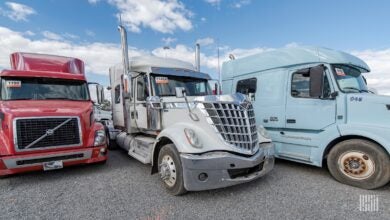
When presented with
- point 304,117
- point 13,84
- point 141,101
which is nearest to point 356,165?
point 304,117

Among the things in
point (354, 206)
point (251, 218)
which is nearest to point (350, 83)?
point (354, 206)

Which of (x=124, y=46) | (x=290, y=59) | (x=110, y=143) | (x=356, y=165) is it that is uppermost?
(x=124, y=46)

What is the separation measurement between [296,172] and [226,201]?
2174 mm

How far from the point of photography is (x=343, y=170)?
12.8 feet

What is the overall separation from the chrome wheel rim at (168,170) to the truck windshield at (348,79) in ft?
11.8

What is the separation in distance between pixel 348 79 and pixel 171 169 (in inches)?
160

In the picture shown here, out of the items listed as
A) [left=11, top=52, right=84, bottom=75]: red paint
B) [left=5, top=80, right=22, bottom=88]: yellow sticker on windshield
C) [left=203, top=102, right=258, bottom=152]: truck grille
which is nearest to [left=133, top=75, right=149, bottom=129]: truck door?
[left=203, top=102, right=258, bottom=152]: truck grille

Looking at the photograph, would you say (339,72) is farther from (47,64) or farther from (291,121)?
(47,64)

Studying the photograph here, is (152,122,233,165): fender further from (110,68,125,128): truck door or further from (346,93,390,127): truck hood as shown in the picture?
(110,68,125,128): truck door

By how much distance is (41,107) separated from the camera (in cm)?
436

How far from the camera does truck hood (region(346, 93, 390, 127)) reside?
355cm

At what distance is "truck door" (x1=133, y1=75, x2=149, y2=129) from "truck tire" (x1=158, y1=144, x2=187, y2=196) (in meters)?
1.44

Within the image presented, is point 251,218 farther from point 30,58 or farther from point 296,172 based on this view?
point 30,58

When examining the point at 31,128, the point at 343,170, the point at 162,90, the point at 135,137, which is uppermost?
the point at 162,90
